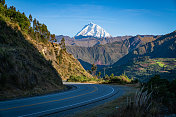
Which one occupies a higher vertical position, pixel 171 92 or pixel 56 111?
pixel 171 92

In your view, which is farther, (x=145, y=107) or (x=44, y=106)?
(x=44, y=106)

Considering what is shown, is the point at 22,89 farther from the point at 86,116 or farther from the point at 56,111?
the point at 86,116

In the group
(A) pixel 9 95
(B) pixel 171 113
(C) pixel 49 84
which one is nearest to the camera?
(B) pixel 171 113

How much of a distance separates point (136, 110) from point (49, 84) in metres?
18.2

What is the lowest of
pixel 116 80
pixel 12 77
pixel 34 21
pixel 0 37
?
pixel 116 80

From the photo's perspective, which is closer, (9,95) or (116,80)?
(9,95)

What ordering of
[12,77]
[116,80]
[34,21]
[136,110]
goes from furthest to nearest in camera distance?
[34,21], [116,80], [12,77], [136,110]

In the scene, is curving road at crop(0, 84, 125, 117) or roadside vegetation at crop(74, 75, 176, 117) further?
curving road at crop(0, 84, 125, 117)

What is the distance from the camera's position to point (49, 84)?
2416cm

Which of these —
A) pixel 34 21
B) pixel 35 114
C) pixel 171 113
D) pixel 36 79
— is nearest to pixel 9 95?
pixel 36 79

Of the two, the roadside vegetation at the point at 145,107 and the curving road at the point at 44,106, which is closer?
the roadside vegetation at the point at 145,107

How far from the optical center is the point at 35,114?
8945 millimetres

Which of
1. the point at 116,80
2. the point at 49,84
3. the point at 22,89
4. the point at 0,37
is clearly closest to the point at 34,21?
the point at 116,80

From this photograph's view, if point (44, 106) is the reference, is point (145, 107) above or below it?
above
